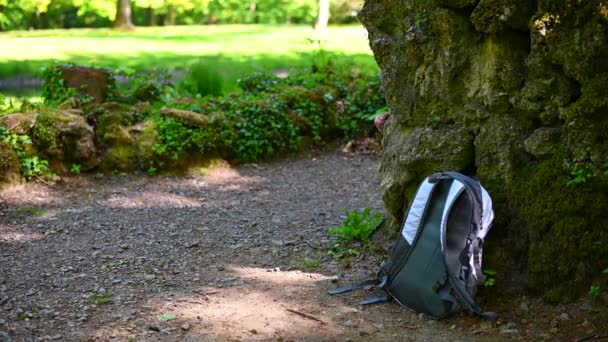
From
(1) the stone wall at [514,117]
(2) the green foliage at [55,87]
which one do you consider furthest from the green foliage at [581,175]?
(2) the green foliage at [55,87]

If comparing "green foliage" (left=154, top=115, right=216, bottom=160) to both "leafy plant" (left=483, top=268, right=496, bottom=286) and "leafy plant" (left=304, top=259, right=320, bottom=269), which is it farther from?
"leafy plant" (left=483, top=268, right=496, bottom=286)

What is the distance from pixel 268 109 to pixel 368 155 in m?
1.46

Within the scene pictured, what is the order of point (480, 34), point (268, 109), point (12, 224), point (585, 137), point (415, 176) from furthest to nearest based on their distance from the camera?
point (268, 109)
point (12, 224)
point (415, 176)
point (480, 34)
point (585, 137)

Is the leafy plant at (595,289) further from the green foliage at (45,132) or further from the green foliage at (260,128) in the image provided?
the green foliage at (45,132)

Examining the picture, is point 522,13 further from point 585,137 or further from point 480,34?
point 585,137

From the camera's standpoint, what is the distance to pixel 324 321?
13.8 feet

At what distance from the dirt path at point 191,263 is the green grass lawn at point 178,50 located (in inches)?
177

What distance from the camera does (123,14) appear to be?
1056 inches

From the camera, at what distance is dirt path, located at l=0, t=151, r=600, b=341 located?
411 cm

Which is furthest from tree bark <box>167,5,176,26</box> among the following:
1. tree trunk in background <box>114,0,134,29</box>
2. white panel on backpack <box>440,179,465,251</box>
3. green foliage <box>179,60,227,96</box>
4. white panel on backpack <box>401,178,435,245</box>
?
white panel on backpack <box>440,179,465,251</box>

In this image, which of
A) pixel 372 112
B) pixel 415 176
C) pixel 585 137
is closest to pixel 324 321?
pixel 415 176

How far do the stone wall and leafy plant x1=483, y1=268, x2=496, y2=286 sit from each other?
5 centimetres

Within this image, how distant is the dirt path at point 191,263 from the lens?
411 centimetres

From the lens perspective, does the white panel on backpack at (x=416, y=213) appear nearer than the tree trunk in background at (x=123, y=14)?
Yes
